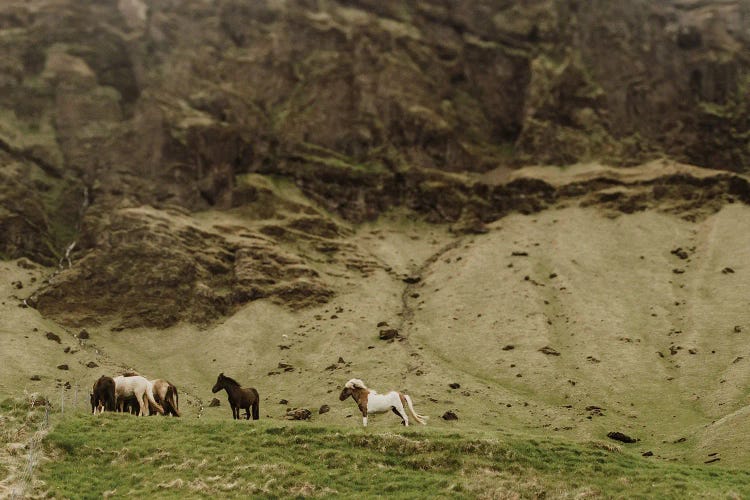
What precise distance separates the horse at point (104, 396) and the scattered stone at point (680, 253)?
102 m

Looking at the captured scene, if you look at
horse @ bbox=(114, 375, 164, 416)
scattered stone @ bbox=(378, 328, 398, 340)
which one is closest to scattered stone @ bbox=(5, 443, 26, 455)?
horse @ bbox=(114, 375, 164, 416)

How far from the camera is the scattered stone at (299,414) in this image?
6962 centimetres

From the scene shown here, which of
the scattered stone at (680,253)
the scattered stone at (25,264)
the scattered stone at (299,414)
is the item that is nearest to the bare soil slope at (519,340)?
the scattered stone at (680,253)

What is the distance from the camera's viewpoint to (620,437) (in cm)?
6197

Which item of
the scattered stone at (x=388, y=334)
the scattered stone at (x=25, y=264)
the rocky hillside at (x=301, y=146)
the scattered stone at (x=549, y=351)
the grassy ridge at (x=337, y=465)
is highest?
the rocky hillside at (x=301, y=146)

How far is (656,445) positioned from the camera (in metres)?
59.1

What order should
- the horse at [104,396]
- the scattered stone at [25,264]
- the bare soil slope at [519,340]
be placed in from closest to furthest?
the horse at [104,396] → the bare soil slope at [519,340] → the scattered stone at [25,264]

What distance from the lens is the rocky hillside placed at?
128250mm

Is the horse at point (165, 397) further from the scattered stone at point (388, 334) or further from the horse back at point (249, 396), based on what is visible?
the scattered stone at point (388, 334)

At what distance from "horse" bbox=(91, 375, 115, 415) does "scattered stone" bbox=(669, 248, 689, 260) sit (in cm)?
10205

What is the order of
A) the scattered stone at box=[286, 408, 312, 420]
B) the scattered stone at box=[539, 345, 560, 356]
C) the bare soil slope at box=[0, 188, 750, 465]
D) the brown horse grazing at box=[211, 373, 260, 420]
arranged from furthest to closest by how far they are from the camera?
the scattered stone at box=[539, 345, 560, 356] → the bare soil slope at box=[0, 188, 750, 465] → the scattered stone at box=[286, 408, 312, 420] → the brown horse grazing at box=[211, 373, 260, 420]

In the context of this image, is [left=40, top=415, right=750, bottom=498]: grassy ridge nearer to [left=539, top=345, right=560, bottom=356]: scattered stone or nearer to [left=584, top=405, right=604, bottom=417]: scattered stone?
[left=584, top=405, right=604, bottom=417]: scattered stone

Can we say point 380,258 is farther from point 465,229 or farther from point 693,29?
point 693,29

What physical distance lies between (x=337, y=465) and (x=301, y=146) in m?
139
